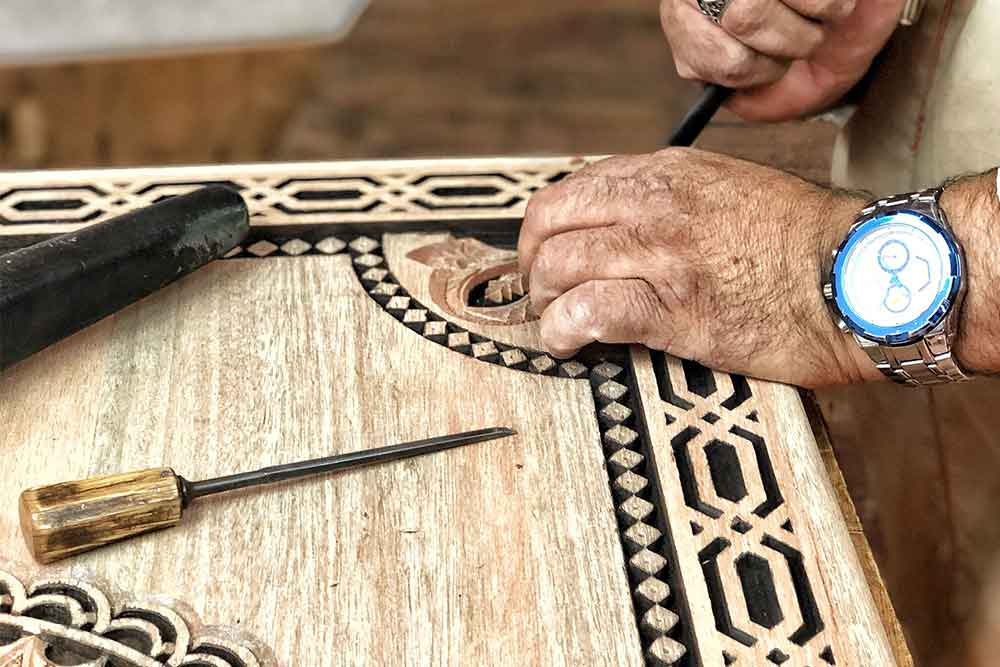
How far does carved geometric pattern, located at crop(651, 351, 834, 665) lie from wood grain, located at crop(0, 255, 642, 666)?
6cm

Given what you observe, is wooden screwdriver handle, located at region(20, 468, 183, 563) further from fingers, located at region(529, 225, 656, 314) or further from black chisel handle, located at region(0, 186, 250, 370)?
fingers, located at region(529, 225, 656, 314)

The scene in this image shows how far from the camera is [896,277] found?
33.5 inches

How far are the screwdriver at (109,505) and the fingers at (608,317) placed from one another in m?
0.24

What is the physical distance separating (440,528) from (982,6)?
2.38ft

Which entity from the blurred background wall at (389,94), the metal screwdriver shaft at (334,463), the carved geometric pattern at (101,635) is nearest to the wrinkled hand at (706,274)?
the metal screwdriver shaft at (334,463)

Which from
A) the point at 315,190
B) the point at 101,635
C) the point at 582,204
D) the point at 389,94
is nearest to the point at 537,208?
the point at 582,204

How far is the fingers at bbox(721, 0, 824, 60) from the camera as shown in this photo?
3.37 ft

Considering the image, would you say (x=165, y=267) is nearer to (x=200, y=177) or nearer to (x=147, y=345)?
(x=147, y=345)

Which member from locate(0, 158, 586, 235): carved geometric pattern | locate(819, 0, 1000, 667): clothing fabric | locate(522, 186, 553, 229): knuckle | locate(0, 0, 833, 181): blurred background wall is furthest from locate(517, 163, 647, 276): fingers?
locate(0, 0, 833, 181): blurred background wall

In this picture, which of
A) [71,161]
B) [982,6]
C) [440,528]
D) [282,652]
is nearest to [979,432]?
[982,6]

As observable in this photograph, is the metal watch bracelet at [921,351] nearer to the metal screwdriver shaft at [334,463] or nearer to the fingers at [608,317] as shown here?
the fingers at [608,317]

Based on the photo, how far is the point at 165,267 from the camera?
0.94 m

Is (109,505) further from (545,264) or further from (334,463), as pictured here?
(545,264)

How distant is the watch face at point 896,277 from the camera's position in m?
0.83
